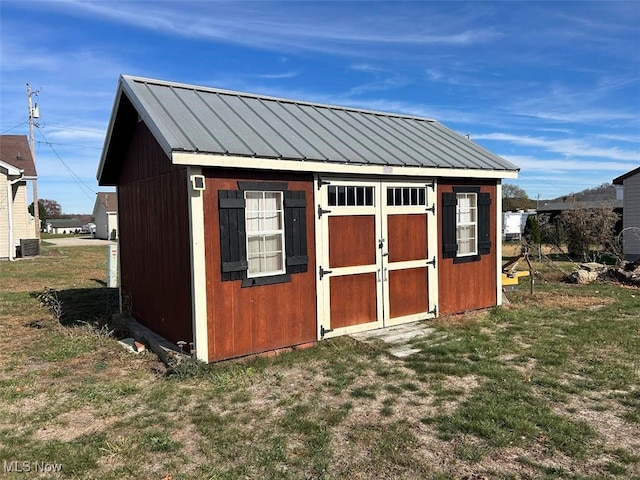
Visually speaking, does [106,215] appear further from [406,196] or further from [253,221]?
[253,221]

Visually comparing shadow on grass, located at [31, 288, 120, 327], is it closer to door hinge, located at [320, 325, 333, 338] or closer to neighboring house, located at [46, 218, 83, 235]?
door hinge, located at [320, 325, 333, 338]

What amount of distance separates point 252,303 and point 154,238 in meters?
1.93

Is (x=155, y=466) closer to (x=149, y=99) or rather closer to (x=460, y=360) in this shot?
(x=460, y=360)

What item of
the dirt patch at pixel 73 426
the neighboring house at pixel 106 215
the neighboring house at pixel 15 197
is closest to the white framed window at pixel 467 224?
the dirt patch at pixel 73 426

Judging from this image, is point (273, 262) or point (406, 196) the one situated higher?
point (406, 196)

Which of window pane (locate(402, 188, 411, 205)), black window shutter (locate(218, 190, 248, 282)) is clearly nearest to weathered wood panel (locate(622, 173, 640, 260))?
window pane (locate(402, 188, 411, 205))

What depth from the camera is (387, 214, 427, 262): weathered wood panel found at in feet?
24.4

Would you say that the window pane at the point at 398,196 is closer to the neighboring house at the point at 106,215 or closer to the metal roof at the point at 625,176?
the metal roof at the point at 625,176

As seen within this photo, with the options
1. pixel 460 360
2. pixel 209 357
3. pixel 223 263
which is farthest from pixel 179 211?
pixel 460 360

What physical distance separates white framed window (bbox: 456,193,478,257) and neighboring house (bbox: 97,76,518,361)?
0.02 metres

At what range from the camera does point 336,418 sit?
171 inches

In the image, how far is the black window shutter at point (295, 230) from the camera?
633 centimetres

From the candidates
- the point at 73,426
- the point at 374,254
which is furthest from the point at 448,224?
the point at 73,426

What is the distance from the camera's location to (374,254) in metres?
7.21
